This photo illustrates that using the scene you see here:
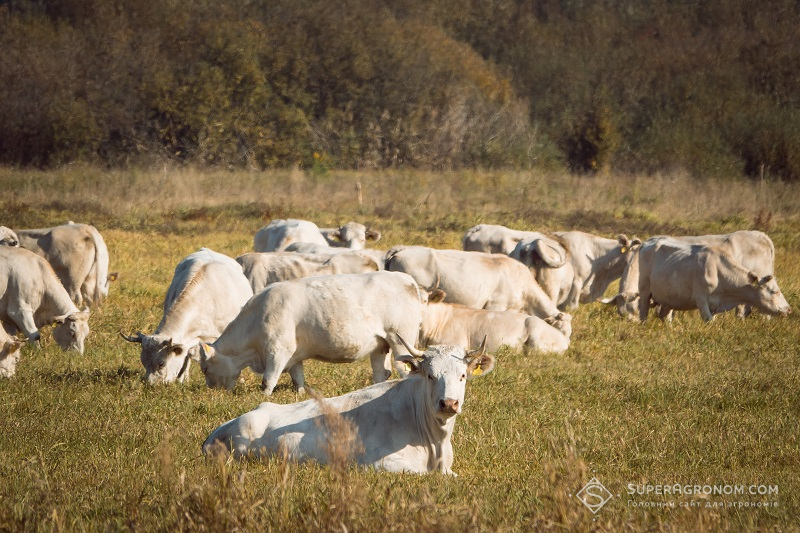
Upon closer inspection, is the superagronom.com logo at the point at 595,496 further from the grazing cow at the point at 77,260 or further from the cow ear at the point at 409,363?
the grazing cow at the point at 77,260

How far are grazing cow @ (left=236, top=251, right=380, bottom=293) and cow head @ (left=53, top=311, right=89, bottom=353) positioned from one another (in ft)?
8.60

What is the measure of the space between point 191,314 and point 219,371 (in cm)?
134

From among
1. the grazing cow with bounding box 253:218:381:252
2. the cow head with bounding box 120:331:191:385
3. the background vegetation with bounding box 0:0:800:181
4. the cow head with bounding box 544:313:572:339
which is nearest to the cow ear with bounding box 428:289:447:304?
the cow head with bounding box 544:313:572:339

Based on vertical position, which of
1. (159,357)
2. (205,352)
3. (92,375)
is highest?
(205,352)

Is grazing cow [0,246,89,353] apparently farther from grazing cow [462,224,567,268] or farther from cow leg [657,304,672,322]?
cow leg [657,304,672,322]

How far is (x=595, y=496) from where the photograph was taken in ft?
21.0

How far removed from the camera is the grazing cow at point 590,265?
18156 millimetres

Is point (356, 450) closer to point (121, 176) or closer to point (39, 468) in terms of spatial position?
point (39, 468)

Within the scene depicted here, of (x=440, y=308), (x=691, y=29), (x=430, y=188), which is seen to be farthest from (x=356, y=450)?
(x=691, y=29)

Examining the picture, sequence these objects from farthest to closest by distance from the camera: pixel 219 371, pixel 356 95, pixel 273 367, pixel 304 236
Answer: pixel 356 95 < pixel 304 236 < pixel 219 371 < pixel 273 367

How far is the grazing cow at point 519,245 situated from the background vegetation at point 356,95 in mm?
23911

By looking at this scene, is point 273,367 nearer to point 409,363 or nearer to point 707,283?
point 409,363

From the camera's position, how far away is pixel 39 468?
7.36 m

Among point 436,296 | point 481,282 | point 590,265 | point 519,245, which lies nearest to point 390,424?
point 436,296
